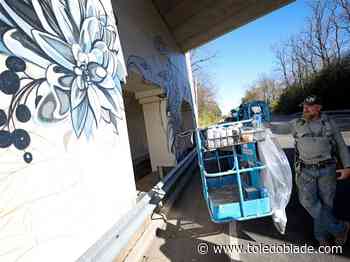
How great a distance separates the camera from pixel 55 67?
7.43 feet

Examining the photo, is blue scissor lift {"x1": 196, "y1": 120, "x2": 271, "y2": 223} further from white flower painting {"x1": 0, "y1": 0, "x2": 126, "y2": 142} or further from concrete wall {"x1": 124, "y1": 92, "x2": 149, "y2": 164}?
concrete wall {"x1": 124, "y1": 92, "x2": 149, "y2": 164}

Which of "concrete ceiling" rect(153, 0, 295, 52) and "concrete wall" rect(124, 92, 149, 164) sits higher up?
"concrete ceiling" rect(153, 0, 295, 52)

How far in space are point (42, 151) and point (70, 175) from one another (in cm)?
41

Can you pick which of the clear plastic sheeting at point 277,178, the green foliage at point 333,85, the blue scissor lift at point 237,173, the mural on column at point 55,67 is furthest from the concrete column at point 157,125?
the green foliage at point 333,85

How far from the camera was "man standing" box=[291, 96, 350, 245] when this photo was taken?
2.77 m

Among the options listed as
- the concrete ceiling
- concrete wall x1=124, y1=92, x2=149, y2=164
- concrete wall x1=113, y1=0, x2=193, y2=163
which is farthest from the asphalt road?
the concrete ceiling

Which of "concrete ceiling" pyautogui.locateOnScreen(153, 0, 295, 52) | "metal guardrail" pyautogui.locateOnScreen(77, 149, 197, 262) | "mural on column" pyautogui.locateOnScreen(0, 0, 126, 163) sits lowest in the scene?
"metal guardrail" pyautogui.locateOnScreen(77, 149, 197, 262)

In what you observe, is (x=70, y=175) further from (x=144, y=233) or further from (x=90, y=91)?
(x=144, y=233)

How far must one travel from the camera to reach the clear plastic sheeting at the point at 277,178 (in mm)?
3140

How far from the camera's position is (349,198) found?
3990 mm

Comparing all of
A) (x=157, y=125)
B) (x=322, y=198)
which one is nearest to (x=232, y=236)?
(x=322, y=198)

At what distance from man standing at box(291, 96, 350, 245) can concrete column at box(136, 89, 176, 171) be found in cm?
456

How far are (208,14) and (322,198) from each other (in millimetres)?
9080

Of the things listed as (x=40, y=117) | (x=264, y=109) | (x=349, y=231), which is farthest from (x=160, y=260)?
(x=264, y=109)
